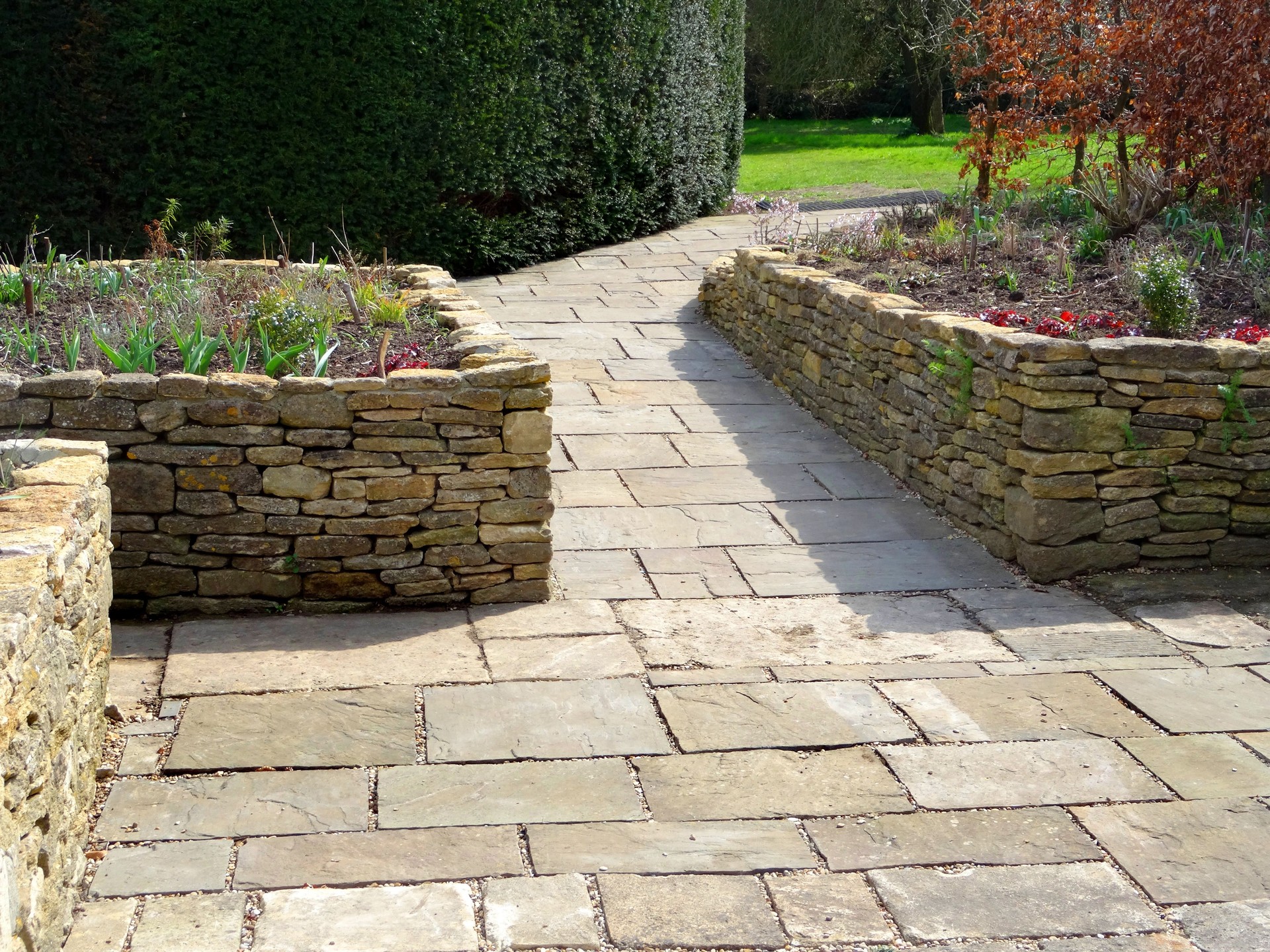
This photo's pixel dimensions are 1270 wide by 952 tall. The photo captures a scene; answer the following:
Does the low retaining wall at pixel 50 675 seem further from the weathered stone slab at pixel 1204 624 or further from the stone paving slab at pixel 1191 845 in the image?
the weathered stone slab at pixel 1204 624

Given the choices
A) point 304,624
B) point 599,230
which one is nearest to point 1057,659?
point 304,624

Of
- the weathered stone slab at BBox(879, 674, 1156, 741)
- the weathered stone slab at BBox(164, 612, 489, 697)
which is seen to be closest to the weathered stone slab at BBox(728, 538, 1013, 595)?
the weathered stone slab at BBox(879, 674, 1156, 741)

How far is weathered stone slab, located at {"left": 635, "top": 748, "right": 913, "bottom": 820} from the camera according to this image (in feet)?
11.4

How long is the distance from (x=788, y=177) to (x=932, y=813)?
1456 cm

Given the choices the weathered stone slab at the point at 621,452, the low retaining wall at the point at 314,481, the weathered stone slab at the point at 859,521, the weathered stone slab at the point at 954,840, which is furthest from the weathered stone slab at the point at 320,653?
the weathered stone slab at the point at 621,452

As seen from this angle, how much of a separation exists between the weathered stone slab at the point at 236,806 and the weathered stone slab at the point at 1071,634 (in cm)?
240

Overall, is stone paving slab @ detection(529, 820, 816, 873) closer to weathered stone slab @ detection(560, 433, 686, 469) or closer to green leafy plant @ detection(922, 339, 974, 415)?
green leafy plant @ detection(922, 339, 974, 415)

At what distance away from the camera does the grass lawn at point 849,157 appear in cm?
1595

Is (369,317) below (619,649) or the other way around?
the other way around

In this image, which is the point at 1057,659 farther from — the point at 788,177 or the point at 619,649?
the point at 788,177

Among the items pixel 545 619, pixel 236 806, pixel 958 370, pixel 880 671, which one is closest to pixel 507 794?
pixel 236 806

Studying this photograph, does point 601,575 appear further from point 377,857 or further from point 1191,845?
point 1191,845

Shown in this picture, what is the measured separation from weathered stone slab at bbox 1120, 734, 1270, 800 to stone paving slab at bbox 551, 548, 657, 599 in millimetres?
1958

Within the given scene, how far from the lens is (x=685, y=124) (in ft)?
42.1
